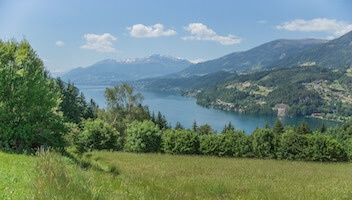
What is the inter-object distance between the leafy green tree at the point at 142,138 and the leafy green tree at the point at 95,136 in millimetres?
2561

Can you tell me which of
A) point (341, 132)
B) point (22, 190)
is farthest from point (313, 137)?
point (341, 132)

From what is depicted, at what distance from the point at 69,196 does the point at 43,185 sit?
48 centimetres

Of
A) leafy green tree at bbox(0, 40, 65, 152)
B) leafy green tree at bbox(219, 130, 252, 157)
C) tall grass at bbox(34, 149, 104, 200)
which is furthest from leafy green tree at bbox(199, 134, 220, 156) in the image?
tall grass at bbox(34, 149, 104, 200)

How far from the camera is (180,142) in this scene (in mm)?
39906

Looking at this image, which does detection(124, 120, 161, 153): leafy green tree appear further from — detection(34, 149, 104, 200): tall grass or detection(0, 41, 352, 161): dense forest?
detection(34, 149, 104, 200): tall grass

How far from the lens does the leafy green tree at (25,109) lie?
45.6ft

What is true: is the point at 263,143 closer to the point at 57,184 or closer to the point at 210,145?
the point at 210,145

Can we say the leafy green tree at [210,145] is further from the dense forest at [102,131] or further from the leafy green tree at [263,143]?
the leafy green tree at [263,143]

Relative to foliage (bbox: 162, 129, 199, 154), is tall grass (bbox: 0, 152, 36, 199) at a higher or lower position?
higher

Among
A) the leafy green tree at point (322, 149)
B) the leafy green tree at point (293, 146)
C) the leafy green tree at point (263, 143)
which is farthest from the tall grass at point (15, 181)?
the leafy green tree at point (322, 149)

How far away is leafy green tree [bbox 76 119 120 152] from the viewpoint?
37.0 metres

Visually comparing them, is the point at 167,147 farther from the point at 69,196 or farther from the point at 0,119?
the point at 69,196

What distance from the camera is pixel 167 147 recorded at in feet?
132

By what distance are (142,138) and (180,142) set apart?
5.28 m
